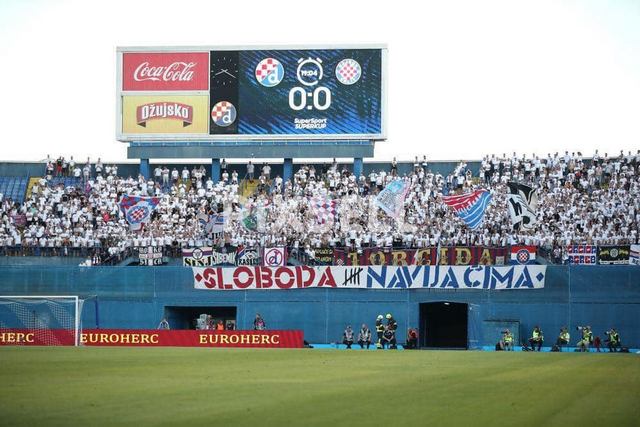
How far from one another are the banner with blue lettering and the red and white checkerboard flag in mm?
6066

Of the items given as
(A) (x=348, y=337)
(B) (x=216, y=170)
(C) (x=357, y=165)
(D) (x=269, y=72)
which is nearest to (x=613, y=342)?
Answer: (A) (x=348, y=337)

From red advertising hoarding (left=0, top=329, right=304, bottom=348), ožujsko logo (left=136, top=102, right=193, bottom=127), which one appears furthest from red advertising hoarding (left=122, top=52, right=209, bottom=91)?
red advertising hoarding (left=0, top=329, right=304, bottom=348)

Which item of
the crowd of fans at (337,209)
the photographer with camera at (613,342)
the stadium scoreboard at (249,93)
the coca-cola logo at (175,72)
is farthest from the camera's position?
the coca-cola logo at (175,72)

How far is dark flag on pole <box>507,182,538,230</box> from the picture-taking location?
186 ft

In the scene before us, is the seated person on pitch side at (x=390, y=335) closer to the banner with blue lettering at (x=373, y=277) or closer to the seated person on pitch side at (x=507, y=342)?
the banner with blue lettering at (x=373, y=277)

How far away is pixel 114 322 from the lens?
58.6 metres

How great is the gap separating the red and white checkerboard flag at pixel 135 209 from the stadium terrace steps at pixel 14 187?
849cm

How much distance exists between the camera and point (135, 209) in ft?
205

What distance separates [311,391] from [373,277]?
34.8 m

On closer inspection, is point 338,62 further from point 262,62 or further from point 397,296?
point 397,296

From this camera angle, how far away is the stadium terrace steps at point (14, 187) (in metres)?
67.3

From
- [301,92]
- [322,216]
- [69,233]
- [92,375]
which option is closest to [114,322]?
[69,233]

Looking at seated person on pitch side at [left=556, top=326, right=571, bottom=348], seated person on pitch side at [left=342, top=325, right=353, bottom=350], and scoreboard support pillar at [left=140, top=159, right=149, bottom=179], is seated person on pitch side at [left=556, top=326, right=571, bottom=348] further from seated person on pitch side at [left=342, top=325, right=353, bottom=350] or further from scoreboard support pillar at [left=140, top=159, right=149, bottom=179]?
scoreboard support pillar at [left=140, top=159, right=149, bottom=179]

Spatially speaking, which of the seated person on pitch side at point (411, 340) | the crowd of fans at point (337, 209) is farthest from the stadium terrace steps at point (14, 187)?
the seated person on pitch side at point (411, 340)
